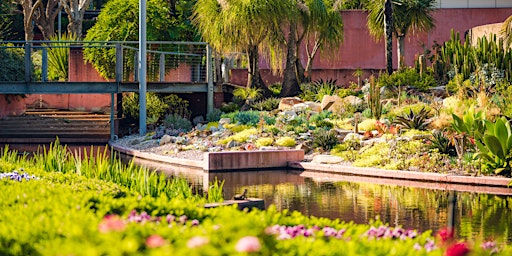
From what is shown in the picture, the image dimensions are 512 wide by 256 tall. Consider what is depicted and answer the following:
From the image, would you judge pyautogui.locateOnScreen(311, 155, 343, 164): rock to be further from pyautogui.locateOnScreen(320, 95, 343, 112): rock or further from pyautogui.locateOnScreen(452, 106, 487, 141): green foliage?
pyautogui.locateOnScreen(320, 95, 343, 112): rock

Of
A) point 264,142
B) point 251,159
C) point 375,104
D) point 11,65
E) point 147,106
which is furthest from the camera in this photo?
point 11,65

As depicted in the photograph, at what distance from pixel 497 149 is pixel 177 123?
43.2 ft

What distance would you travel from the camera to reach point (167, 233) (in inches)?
256

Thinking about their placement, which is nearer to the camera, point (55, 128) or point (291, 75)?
point (55, 128)

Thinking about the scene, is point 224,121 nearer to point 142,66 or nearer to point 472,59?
point 142,66

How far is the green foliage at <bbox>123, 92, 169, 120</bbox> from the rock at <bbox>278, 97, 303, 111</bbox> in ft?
14.3

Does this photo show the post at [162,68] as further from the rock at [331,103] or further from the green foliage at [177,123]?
the rock at [331,103]

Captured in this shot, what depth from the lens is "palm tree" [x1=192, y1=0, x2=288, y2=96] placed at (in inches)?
1194

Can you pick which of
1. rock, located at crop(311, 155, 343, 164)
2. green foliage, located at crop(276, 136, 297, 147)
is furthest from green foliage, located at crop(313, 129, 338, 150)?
rock, located at crop(311, 155, 343, 164)

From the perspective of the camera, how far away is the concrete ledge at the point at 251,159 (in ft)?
70.2

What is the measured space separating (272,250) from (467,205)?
9.52m

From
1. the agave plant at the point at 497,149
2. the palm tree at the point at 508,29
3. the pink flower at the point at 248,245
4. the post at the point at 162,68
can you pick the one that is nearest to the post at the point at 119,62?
the post at the point at 162,68

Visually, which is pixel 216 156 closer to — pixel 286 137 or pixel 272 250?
pixel 286 137

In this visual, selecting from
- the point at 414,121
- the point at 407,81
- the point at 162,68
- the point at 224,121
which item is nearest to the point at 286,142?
the point at 414,121
